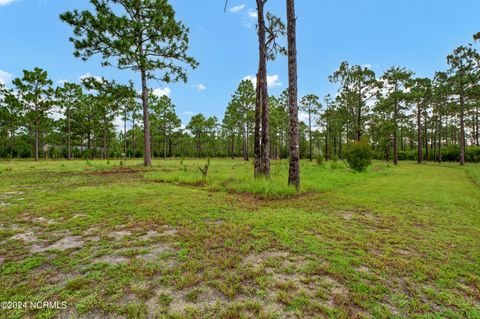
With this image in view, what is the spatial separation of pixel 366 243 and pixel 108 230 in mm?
3735

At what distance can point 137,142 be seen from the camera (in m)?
46.3

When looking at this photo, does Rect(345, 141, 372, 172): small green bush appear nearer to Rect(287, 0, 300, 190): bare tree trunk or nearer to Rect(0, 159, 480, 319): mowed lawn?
Rect(287, 0, 300, 190): bare tree trunk

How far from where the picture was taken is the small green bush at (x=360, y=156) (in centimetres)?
1398

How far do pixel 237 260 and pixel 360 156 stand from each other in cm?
1392

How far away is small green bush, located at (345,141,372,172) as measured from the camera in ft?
45.9

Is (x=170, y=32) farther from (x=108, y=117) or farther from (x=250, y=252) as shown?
(x=108, y=117)

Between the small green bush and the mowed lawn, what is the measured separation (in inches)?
378

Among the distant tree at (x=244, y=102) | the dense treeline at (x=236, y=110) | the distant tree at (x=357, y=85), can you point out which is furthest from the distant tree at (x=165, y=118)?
the distant tree at (x=357, y=85)

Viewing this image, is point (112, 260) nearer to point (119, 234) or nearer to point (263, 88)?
point (119, 234)

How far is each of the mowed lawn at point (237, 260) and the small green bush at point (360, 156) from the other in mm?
9614

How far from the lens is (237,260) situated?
8.11ft

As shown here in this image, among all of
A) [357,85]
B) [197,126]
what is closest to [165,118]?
[197,126]

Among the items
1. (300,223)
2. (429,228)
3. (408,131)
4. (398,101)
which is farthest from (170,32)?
(408,131)

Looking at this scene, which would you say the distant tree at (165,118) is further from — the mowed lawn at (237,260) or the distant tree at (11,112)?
the mowed lawn at (237,260)
